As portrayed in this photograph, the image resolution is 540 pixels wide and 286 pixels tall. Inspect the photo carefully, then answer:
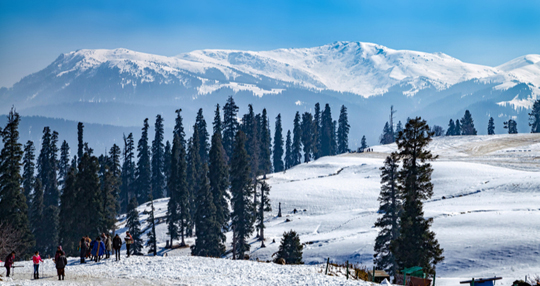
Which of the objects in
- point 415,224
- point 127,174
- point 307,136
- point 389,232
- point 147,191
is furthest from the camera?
point 307,136

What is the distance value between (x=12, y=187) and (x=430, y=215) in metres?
44.9

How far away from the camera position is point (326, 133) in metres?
127

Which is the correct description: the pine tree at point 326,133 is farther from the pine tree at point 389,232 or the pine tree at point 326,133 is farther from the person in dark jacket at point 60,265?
the person in dark jacket at point 60,265

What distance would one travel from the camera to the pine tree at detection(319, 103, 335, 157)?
126 meters

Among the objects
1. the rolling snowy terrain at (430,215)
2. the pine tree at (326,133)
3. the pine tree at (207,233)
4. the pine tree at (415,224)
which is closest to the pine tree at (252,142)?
the rolling snowy terrain at (430,215)

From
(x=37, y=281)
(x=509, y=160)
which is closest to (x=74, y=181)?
(x=37, y=281)

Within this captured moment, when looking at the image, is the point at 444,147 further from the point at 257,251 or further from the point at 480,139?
the point at 257,251

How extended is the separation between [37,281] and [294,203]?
50959 millimetres

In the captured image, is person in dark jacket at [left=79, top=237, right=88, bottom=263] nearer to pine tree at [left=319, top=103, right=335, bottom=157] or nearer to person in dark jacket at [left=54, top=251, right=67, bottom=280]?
person in dark jacket at [left=54, top=251, right=67, bottom=280]

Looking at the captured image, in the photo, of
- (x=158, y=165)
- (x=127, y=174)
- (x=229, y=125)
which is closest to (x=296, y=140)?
(x=229, y=125)

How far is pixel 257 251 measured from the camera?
55312mm

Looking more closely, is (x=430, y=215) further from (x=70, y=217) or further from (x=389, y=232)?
(x=70, y=217)

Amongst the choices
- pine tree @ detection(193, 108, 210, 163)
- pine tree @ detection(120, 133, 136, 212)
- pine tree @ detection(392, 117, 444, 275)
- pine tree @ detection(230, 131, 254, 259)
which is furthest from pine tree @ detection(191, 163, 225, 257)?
pine tree @ detection(120, 133, 136, 212)

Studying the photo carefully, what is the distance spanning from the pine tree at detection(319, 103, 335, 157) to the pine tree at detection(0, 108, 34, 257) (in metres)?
86.9
